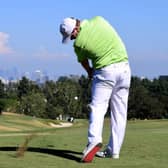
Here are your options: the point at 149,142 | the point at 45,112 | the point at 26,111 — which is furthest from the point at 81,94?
the point at 149,142

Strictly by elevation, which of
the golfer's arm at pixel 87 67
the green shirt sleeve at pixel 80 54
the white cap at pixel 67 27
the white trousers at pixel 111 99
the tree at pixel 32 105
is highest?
the white cap at pixel 67 27

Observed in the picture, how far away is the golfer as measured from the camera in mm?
7551

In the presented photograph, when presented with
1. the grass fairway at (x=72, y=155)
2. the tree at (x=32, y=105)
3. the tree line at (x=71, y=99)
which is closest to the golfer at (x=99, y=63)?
the grass fairway at (x=72, y=155)

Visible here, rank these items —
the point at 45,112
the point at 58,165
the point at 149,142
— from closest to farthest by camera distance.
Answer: the point at 58,165 → the point at 149,142 → the point at 45,112

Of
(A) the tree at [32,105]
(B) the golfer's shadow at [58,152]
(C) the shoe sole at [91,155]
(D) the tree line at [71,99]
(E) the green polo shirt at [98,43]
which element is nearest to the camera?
(C) the shoe sole at [91,155]

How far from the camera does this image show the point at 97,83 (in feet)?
25.0

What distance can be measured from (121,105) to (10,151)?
180 centimetres

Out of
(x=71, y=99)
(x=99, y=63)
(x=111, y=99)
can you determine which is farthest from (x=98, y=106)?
(x=71, y=99)

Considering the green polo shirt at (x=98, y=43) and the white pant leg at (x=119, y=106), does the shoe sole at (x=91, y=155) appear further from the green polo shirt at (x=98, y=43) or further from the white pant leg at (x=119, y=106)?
the green polo shirt at (x=98, y=43)

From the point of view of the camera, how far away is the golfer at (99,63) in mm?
7551

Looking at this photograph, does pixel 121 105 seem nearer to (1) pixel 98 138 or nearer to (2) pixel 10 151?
(1) pixel 98 138

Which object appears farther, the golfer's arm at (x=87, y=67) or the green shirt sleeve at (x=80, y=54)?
the golfer's arm at (x=87, y=67)

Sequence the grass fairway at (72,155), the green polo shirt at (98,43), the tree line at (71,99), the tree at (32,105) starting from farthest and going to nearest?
the tree line at (71,99) < the tree at (32,105) < the green polo shirt at (98,43) < the grass fairway at (72,155)

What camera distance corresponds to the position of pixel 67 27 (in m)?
7.57
